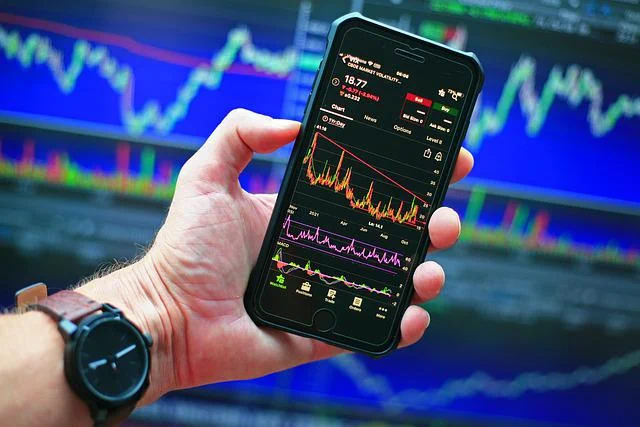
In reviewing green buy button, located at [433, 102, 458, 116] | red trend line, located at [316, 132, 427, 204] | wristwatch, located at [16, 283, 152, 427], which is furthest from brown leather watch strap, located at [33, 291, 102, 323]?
green buy button, located at [433, 102, 458, 116]

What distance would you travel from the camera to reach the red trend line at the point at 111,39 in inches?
48.0

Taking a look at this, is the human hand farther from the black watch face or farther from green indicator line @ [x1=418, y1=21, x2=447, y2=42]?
green indicator line @ [x1=418, y1=21, x2=447, y2=42]

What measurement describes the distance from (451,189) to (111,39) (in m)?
0.63

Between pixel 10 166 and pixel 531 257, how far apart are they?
91 centimetres

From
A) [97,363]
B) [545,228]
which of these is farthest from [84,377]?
[545,228]

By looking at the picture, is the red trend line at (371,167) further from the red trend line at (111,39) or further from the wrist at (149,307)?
the red trend line at (111,39)

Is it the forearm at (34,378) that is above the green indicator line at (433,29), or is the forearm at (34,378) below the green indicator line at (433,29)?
below

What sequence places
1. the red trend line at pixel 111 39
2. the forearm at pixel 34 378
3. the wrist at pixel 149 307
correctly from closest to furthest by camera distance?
1. the forearm at pixel 34 378
2. the wrist at pixel 149 307
3. the red trend line at pixel 111 39

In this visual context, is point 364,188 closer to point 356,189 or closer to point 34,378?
point 356,189

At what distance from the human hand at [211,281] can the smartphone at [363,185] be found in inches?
0.9

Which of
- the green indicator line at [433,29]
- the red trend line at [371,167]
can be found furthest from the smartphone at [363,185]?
the green indicator line at [433,29]

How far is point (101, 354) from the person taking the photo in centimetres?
67

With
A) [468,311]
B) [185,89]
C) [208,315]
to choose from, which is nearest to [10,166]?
[185,89]

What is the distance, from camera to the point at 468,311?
1.29 meters
